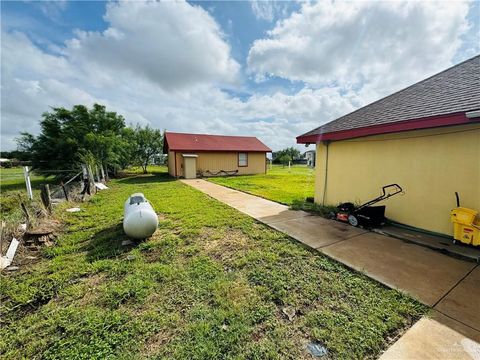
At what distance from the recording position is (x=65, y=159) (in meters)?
13.5

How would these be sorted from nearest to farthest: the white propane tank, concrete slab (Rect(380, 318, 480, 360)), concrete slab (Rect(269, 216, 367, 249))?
concrete slab (Rect(380, 318, 480, 360)) → the white propane tank → concrete slab (Rect(269, 216, 367, 249))

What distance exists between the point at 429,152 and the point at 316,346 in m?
4.55

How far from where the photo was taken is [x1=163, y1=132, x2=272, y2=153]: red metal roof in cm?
1652

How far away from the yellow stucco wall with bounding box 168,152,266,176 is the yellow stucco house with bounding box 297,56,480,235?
12021mm

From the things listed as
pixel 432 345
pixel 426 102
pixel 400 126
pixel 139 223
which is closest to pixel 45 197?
pixel 139 223

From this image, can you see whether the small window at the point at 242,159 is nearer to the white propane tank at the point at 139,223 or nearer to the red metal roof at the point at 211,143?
the red metal roof at the point at 211,143

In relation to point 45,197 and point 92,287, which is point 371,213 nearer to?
point 92,287

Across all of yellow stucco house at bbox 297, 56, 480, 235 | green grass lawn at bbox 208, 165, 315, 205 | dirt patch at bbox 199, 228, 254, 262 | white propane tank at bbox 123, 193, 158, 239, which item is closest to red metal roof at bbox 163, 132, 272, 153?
green grass lawn at bbox 208, 165, 315, 205

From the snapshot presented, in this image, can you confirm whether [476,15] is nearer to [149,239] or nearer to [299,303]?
[299,303]

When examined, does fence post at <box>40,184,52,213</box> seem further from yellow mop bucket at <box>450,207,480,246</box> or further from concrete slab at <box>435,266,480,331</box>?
yellow mop bucket at <box>450,207,480,246</box>

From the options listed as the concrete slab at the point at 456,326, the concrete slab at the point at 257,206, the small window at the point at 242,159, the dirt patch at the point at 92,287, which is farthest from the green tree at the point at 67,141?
the concrete slab at the point at 456,326

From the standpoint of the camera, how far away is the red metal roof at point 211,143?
54.2 ft

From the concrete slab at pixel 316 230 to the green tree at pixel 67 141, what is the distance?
13.2 meters

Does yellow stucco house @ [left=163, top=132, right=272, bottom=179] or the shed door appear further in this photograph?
yellow stucco house @ [left=163, top=132, right=272, bottom=179]
